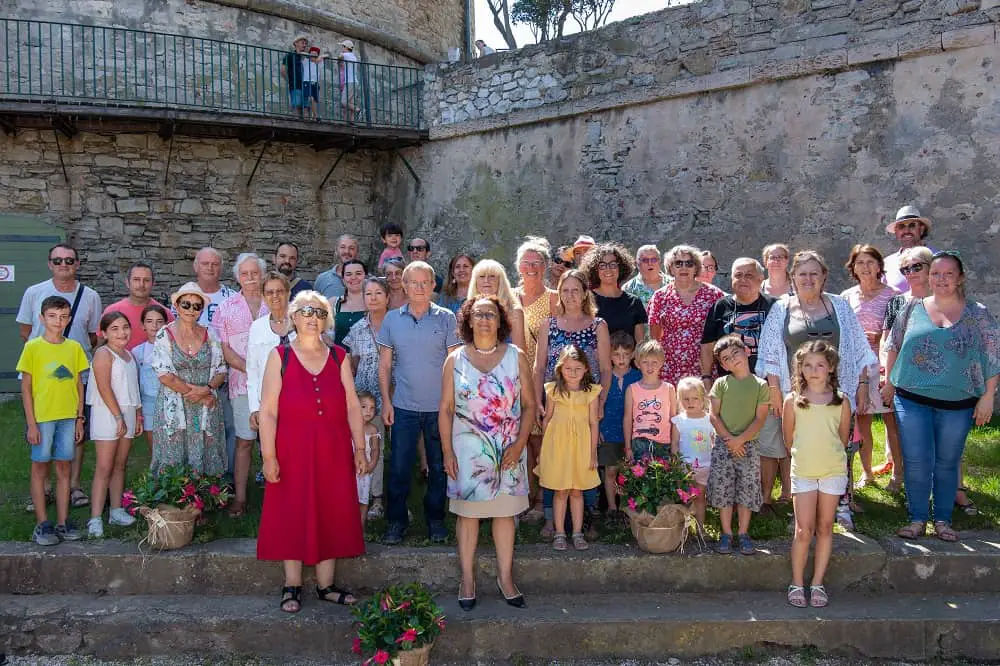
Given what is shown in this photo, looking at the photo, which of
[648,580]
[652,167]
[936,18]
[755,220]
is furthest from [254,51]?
[648,580]

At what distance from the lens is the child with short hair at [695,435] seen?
4.54 m

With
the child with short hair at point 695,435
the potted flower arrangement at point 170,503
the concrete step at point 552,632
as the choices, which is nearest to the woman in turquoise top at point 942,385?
the concrete step at point 552,632

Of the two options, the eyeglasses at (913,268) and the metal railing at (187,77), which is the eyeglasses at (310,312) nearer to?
the eyeglasses at (913,268)

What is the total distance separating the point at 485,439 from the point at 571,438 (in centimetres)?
58

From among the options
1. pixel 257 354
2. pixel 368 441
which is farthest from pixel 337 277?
pixel 368 441

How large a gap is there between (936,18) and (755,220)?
8.43 feet

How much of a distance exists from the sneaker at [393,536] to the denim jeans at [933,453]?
309 centimetres

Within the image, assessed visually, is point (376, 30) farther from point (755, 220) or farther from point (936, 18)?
point (936, 18)

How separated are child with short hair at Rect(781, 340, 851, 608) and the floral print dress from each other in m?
1.50

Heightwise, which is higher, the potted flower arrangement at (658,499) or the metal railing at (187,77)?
the metal railing at (187,77)

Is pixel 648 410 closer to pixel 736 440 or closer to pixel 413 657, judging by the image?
pixel 736 440

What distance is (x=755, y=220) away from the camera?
28.1ft

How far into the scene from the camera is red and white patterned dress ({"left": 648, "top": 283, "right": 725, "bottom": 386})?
16.6 ft

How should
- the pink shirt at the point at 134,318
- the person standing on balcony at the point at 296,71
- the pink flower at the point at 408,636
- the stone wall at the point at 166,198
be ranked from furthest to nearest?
the person standing on balcony at the point at 296,71
the stone wall at the point at 166,198
the pink shirt at the point at 134,318
the pink flower at the point at 408,636
